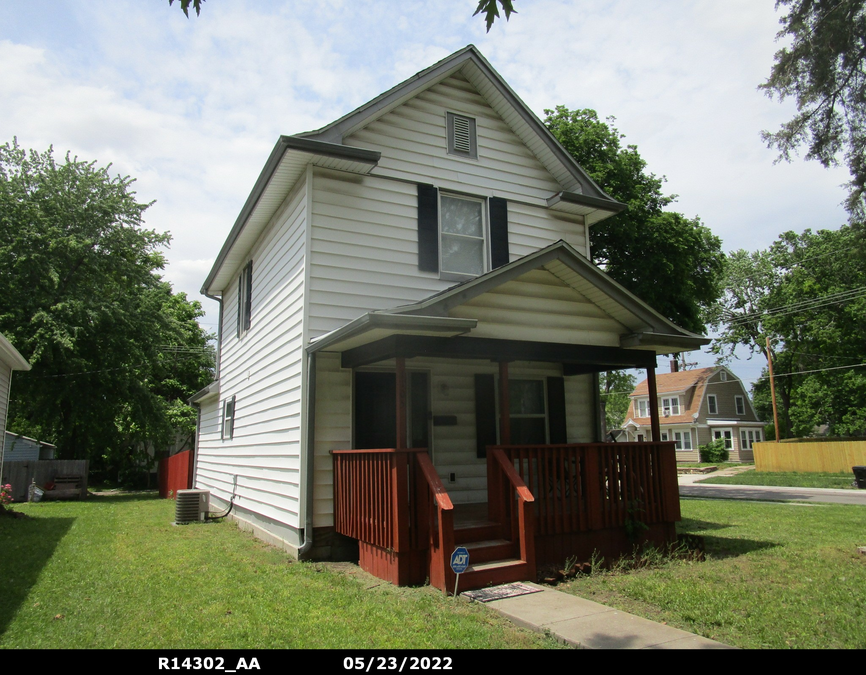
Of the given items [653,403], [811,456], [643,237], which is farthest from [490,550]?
[811,456]

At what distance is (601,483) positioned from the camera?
7621 millimetres

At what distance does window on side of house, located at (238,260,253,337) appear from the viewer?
11945mm

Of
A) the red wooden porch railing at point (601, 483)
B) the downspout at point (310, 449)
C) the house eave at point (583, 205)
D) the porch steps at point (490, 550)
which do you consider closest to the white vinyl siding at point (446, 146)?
the house eave at point (583, 205)

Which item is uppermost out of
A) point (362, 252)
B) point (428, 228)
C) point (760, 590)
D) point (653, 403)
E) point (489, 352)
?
point (428, 228)

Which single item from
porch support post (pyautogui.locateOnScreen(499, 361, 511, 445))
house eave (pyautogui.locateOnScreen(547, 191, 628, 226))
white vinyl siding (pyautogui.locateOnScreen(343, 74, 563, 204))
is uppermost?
white vinyl siding (pyautogui.locateOnScreen(343, 74, 563, 204))

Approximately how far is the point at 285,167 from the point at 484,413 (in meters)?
4.63

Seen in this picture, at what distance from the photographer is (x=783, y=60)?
8977mm

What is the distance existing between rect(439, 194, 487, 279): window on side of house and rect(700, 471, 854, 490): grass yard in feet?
65.1

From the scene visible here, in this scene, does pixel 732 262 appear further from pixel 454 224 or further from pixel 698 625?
pixel 698 625

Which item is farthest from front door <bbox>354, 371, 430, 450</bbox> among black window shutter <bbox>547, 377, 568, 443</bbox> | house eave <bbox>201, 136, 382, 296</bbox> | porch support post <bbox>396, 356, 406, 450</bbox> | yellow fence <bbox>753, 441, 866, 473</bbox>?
yellow fence <bbox>753, 441, 866, 473</bbox>

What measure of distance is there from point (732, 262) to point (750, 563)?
4882 centimetres

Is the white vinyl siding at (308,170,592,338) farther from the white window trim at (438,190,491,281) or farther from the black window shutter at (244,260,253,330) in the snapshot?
the black window shutter at (244,260,253,330)

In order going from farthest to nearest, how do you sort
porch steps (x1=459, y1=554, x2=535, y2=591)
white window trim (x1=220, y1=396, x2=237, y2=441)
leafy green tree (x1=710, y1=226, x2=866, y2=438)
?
1. leafy green tree (x1=710, y1=226, x2=866, y2=438)
2. white window trim (x1=220, y1=396, x2=237, y2=441)
3. porch steps (x1=459, y1=554, x2=535, y2=591)

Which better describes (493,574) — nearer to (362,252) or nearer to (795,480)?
(362,252)
